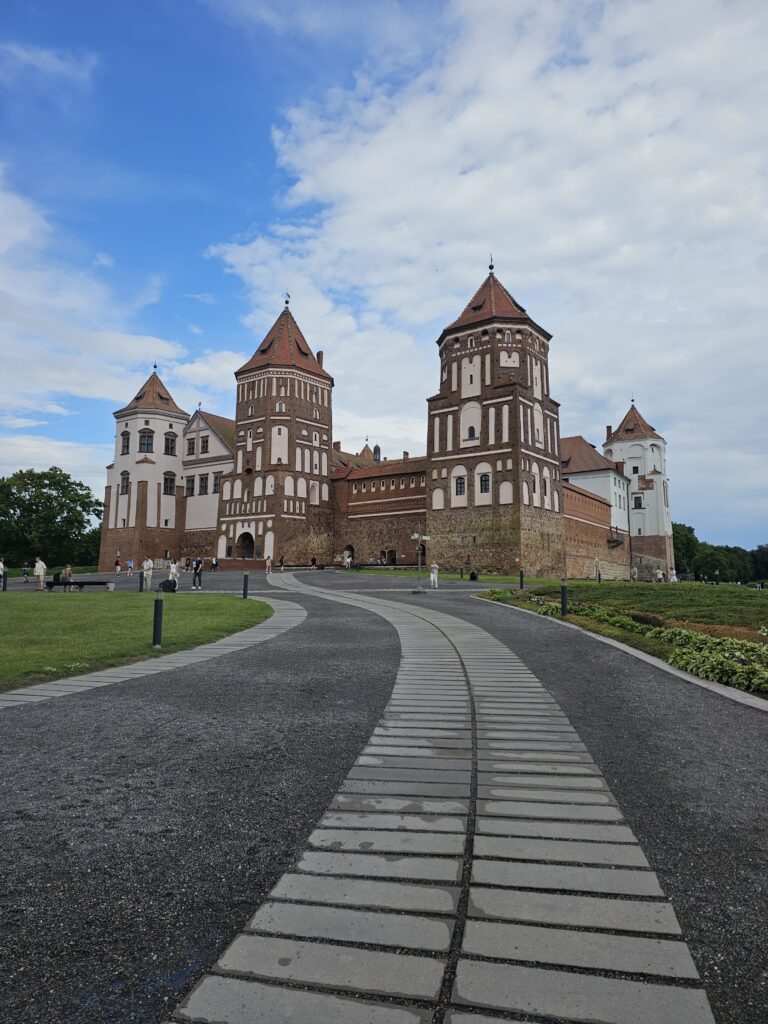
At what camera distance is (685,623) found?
12406mm

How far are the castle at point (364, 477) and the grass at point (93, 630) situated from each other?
31684 mm

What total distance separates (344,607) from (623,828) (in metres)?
15.8

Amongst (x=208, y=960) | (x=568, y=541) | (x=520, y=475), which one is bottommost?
(x=208, y=960)

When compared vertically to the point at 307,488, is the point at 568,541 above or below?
below

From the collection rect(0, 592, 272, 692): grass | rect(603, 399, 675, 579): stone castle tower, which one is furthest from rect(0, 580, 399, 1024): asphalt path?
rect(603, 399, 675, 579): stone castle tower

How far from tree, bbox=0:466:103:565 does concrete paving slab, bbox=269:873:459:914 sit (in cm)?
6964

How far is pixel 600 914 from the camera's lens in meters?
2.42

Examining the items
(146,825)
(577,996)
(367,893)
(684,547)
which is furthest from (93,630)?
(684,547)

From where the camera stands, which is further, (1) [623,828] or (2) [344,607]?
(2) [344,607]

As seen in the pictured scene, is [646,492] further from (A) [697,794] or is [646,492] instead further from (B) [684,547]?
(A) [697,794]

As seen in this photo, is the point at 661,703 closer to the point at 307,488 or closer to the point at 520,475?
the point at 520,475

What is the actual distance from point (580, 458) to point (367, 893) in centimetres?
7812

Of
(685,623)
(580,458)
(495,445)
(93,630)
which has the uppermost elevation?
(580,458)

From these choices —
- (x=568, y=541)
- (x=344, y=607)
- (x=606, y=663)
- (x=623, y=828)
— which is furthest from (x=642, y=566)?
(x=623, y=828)
